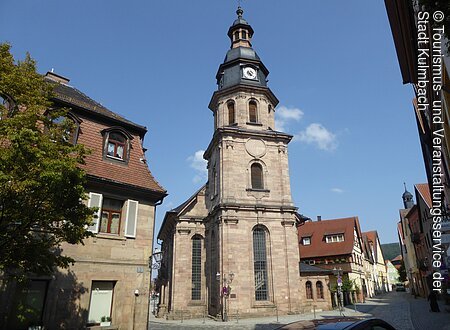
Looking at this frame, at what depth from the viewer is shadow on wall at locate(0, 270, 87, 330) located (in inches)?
391

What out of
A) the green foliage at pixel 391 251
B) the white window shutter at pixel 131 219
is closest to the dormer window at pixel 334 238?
the white window shutter at pixel 131 219

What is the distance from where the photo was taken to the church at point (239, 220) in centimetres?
2531

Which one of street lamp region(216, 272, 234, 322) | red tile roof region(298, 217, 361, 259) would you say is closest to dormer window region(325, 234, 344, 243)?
red tile roof region(298, 217, 361, 259)

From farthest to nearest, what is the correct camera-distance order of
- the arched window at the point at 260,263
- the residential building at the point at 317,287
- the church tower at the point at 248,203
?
the residential building at the point at 317,287
the arched window at the point at 260,263
the church tower at the point at 248,203

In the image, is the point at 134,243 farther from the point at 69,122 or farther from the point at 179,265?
the point at 179,265

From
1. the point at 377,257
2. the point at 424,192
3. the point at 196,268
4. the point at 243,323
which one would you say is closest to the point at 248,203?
the point at 196,268

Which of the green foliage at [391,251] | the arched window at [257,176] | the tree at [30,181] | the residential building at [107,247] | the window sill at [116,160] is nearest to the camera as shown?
the tree at [30,181]

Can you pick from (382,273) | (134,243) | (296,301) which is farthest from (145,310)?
(382,273)

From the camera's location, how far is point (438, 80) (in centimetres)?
856

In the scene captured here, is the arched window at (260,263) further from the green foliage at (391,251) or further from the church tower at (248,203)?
the green foliage at (391,251)

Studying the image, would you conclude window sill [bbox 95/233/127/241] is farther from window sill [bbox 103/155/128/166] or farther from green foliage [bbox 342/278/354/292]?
green foliage [bbox 342/278/354/292]

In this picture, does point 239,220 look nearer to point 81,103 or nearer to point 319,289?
point 319,289

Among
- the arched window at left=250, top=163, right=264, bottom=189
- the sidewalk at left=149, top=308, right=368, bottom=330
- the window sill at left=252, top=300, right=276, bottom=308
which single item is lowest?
the sidewalk at left=149, top=308, right=368, bottom=330

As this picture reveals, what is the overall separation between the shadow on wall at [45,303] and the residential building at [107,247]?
0.10 ft
